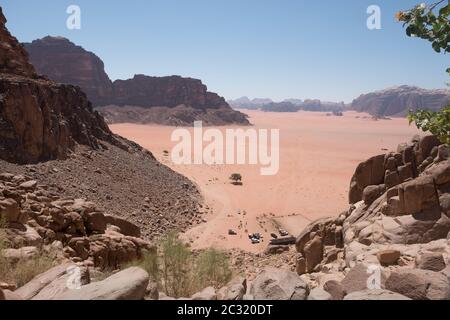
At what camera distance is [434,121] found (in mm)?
5773

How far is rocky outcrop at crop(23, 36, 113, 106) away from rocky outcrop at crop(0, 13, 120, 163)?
252 ft

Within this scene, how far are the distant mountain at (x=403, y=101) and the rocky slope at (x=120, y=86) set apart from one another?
282 ft

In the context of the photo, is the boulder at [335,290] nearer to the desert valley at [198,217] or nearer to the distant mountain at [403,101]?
the desert valley at [198,217]

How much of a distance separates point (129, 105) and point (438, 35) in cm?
10136

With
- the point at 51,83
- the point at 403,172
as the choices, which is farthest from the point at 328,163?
the point at 403,172

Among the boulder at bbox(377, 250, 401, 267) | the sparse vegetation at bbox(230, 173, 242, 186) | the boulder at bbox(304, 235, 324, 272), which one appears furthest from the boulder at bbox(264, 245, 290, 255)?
the sparse vegetation at bbox(230, 173, 242, 186)

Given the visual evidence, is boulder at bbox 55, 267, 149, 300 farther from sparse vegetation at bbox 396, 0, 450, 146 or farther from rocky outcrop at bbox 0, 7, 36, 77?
rocky outcrop at bbox 0, 7, 36, 77

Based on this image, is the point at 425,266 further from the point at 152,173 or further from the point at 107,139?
the point at 107,139

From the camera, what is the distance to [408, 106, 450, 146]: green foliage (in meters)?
5.68

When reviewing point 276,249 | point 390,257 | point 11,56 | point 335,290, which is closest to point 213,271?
point 335,290

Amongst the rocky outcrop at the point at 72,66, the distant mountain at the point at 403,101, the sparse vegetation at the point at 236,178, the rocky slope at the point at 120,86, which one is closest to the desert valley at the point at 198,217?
the sparse vegetation at the point at 236,178

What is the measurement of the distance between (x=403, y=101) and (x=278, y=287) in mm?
179807

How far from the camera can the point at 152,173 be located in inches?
1073

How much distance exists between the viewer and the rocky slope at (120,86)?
329 ft
